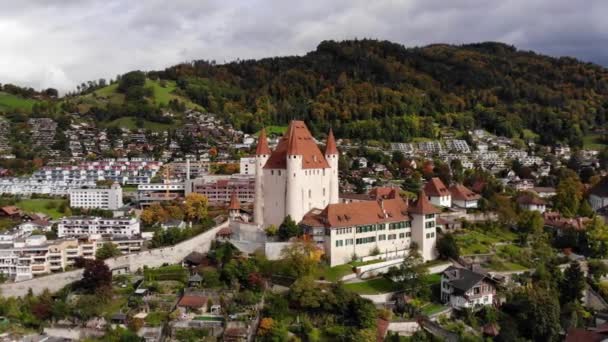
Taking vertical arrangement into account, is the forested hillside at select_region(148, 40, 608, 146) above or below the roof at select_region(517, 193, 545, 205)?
above

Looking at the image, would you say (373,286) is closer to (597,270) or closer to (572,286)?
(572,286)

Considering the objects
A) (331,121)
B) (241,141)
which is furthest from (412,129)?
(241,141)

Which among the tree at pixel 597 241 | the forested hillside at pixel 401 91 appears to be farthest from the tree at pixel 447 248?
the forested hillside at pixel 401 91

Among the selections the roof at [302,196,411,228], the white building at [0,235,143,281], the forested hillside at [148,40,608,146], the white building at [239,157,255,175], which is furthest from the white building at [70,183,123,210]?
the forested hillside at [148,40,608,146]

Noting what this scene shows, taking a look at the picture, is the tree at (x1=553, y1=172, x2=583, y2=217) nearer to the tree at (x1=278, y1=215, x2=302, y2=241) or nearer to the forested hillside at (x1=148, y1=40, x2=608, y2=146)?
the tree at (x1=278, y1=215, x2=302, y2=241)

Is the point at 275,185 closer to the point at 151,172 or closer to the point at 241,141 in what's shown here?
the point at 151,172

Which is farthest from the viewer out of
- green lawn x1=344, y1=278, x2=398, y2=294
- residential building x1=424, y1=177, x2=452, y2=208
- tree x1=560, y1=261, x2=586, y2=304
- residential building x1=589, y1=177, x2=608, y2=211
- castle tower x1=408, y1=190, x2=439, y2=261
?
residential building x1=589, y1=177, x2=608, y2=211
